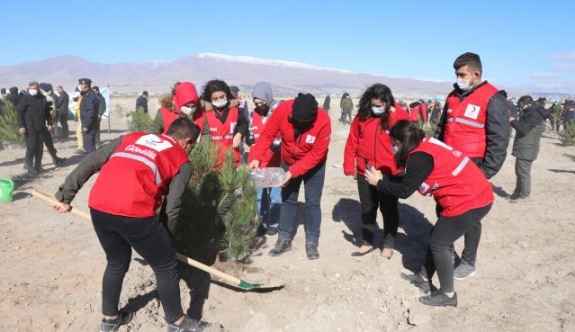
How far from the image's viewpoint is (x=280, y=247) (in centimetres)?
395

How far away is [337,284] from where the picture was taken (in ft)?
11.3

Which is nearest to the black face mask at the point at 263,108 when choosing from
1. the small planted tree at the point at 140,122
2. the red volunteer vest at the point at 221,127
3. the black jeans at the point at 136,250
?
the red volunteer vest at the point at 221,127

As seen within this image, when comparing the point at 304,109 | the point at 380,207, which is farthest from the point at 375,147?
the point at 304,109

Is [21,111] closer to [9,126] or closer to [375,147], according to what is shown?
[9,126]

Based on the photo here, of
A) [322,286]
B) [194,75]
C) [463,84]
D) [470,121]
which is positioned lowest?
[322,286]

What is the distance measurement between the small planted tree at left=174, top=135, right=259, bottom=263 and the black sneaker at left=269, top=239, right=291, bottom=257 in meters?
0.53

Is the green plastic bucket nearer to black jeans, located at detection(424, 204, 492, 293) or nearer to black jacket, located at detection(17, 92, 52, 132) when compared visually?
black jacket, located at detection(17, 92, 52, 132)

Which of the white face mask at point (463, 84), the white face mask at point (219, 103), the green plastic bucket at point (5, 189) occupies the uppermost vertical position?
the white face mask at point (463, 84)

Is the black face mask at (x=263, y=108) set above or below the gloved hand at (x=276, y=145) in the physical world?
above

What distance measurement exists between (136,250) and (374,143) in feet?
6.79

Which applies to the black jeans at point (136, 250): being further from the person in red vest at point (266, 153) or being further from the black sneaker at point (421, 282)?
the black sneaker at point (421, 282)

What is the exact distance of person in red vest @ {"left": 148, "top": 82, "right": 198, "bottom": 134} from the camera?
11.9ft

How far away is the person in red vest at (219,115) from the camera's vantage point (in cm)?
383

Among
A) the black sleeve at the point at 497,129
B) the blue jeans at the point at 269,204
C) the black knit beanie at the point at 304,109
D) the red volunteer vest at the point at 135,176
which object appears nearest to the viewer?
the red volunteer vest at the point at 135,176
